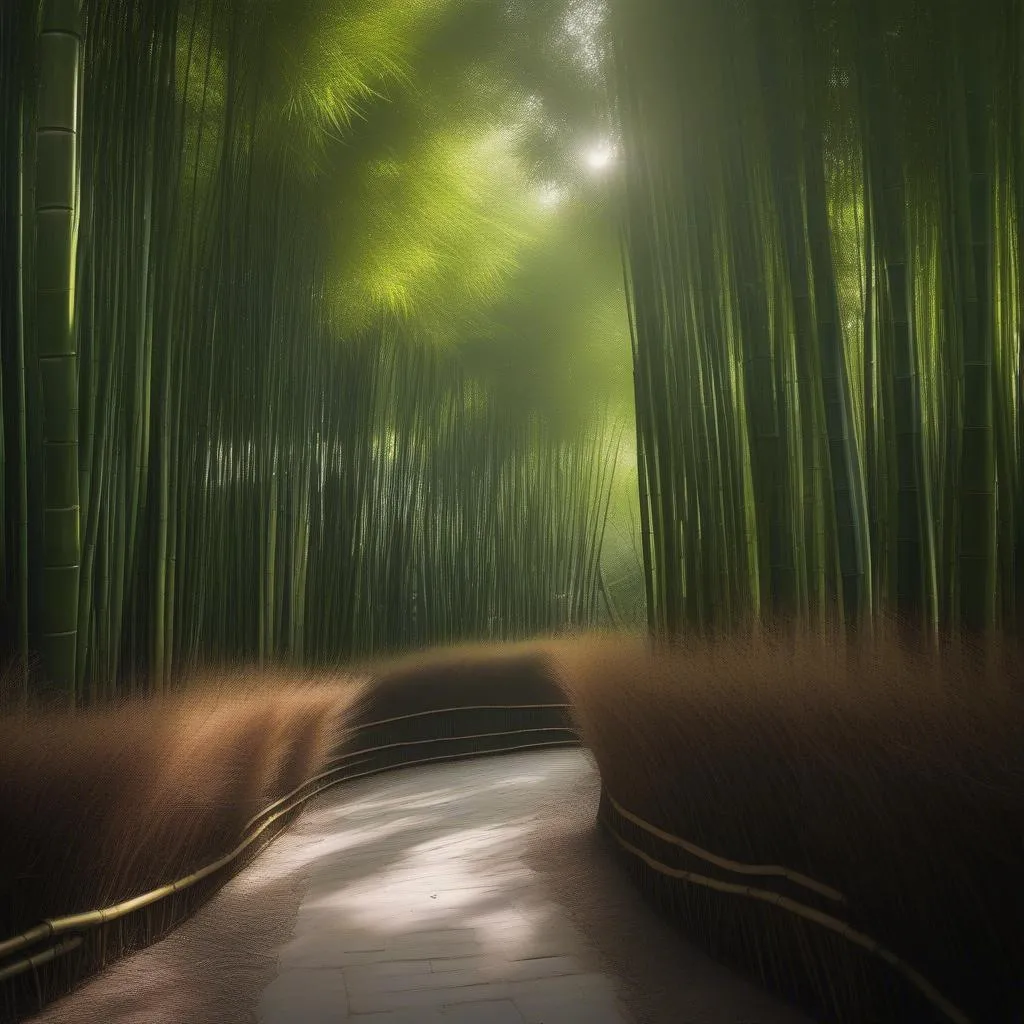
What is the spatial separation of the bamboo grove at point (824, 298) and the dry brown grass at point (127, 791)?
4.05ft

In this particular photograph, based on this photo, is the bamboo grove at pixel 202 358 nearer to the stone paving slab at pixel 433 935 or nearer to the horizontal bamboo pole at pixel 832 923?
the stone paving slab at pixel 433 935

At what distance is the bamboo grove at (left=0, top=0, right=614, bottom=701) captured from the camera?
2.32 metres

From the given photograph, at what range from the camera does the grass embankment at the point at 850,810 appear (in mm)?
1232

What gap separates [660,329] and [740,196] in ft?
1.70

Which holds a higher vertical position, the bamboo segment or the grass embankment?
the bamboo segment

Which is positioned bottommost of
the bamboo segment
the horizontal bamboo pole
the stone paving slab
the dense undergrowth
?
the stone paving slab

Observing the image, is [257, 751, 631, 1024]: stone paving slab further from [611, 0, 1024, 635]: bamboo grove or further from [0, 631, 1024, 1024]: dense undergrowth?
[611, 0, 1024, 635]: bamboo grove

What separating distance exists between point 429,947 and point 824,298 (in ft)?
4.93

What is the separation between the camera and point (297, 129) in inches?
149

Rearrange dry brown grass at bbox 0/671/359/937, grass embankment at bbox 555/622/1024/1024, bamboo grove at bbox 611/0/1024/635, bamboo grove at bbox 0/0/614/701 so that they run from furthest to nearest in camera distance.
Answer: bamboo grove at bbox 0/0/614/701, bamboo grove at bbox 611/0/1024/635, dry brown grass at bbox 0/671/359/937, grass embankment at bbox 555/622/1024/1024

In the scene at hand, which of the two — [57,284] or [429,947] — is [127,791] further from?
[57,284]

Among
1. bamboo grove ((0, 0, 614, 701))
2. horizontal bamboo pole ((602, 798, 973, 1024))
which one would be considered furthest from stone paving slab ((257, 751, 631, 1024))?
bamboo grove ((0, 0, 614, 701))

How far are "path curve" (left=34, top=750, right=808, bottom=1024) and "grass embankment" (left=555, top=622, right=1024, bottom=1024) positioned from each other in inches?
4.3

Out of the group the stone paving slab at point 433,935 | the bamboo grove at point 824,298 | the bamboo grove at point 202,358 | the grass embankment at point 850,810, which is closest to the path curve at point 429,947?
the stone paving slab at point 433,935
